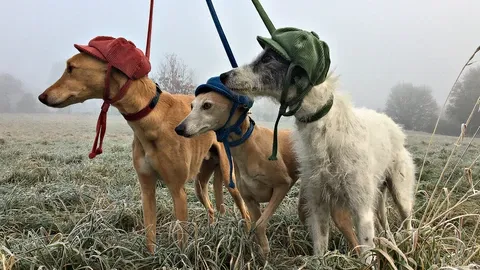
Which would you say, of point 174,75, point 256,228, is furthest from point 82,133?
point 256,228

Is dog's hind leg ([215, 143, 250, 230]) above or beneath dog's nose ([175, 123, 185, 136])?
beneath

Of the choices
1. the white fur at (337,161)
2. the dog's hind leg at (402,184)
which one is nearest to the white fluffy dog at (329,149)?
the white fur at (337,161)

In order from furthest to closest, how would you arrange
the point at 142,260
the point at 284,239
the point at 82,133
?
the point at 82,133 < the point at 284,239 < the point at 142,260

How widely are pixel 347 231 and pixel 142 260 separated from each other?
1617mm

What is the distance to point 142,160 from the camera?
344 cm

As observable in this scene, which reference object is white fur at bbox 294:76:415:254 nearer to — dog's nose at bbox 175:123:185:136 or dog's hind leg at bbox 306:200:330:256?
dog's hind leg at bbox 306:200:330:256

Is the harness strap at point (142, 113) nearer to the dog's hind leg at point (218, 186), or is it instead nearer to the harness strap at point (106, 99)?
the harness strap at point (106, 99)

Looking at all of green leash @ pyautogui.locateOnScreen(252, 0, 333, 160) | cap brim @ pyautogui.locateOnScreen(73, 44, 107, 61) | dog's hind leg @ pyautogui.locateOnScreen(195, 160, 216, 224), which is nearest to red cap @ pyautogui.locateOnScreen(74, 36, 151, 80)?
cap brim @ pyautogui.locateOnScreen(73, 44, 107, 61)

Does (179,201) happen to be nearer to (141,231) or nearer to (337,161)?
(141,231)

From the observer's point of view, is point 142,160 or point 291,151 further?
point 291,151

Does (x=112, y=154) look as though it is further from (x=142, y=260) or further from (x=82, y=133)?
(x=142, y=260)

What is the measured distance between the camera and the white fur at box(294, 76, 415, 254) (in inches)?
114

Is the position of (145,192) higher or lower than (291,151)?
lower

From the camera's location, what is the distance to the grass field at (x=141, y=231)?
2713mm
